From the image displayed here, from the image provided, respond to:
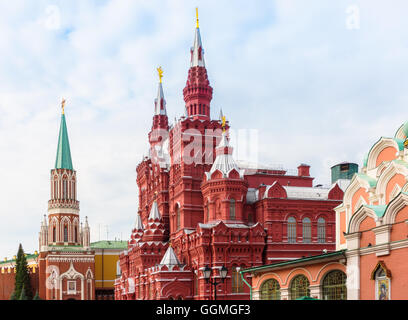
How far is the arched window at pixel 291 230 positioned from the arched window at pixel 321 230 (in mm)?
2251

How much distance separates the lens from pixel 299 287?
3036 centimetres

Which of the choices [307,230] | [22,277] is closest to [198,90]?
[307,230]

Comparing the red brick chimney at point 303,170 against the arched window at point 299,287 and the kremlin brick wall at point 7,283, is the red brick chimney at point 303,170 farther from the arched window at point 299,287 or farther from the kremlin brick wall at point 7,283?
the kremlin brick wall at point 7,283

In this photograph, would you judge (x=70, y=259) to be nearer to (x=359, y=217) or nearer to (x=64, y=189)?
(x=64, y=189)

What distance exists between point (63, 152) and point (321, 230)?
155 ft

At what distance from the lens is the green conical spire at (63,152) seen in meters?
86.9

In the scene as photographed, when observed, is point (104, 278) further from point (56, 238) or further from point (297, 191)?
point (297, 191)

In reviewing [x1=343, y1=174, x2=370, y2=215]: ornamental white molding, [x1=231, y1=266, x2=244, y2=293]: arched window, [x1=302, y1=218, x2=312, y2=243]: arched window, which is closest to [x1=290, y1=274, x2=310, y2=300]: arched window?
[x1=343, y1=174, x2=370, y2=215]: ornamental white molding

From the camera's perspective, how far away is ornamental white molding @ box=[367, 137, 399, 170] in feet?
99.2

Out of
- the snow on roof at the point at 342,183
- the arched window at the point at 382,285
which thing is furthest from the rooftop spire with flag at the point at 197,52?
the arched window at the point at 382,285

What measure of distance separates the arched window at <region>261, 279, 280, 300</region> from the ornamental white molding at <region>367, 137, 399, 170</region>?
8.01 m

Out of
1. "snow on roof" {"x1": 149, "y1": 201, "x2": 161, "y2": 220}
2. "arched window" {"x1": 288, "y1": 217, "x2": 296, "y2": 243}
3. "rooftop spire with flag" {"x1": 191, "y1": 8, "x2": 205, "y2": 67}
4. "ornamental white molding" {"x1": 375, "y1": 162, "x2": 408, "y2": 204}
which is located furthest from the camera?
"rooftop spire with flag" {"x1": 191, "y1": 8, "x2": 205, "y2": 67}

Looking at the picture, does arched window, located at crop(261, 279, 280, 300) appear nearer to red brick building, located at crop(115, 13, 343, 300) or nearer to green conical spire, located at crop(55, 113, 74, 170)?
red brick building, located at crop(115, 13, 343, 300)

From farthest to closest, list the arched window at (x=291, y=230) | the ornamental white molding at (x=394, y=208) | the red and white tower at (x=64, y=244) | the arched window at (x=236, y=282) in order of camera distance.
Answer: the red and white tower at (x=64, y=244), the arched window at (x=291, y=230), the arched window at (x=236, y=282), the ornamental white molding at (x=394, y=208)
